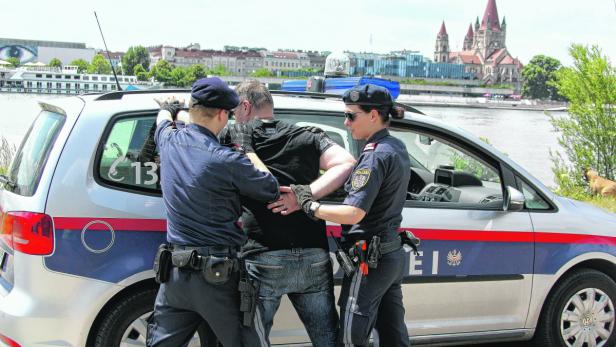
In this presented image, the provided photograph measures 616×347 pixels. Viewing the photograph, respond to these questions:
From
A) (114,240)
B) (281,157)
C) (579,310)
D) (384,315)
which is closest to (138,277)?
(114,240)

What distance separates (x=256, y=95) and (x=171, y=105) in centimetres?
51

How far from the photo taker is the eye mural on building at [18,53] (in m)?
153

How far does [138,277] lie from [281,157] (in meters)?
0.95

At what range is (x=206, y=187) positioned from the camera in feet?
8.39

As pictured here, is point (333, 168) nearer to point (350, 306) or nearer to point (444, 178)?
point (350, 306)

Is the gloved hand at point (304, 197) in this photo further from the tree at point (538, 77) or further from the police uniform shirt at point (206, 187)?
the tree at point (538, 77)

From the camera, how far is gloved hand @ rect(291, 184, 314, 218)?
8.83ft

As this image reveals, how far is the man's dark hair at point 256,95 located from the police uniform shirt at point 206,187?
1.15 ft

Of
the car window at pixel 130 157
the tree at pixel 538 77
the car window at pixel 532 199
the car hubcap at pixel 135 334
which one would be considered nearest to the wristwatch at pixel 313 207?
the car window at pixel 130 157

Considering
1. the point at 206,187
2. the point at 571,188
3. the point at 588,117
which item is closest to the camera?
the point at 206,187

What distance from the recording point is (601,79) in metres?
12.1

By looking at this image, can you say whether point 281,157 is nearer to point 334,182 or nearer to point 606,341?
point 334,182

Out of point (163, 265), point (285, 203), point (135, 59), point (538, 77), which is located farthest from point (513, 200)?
point (538, 77)

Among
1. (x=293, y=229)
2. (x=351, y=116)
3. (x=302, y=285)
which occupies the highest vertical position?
(x=351, y=116)
